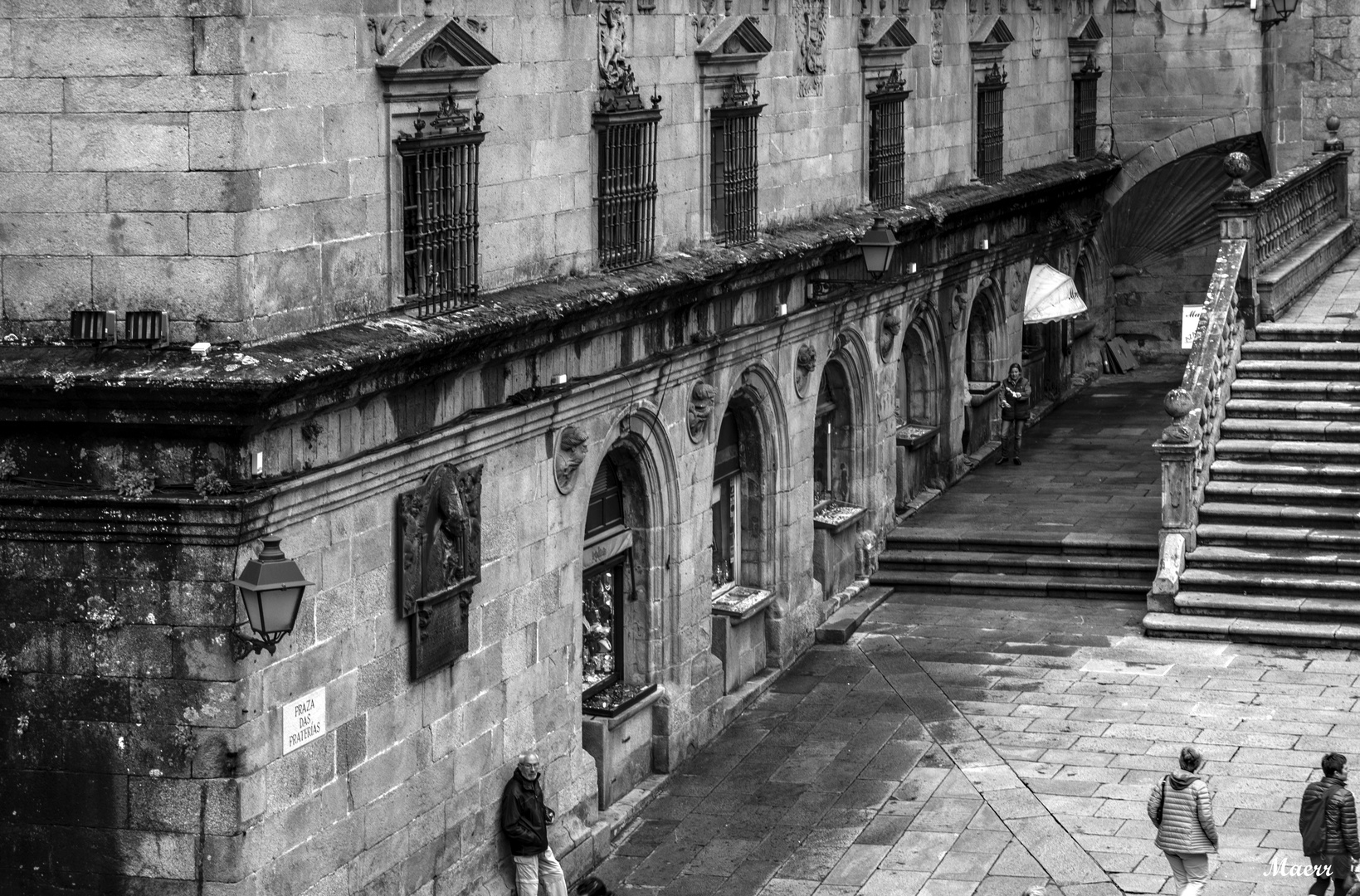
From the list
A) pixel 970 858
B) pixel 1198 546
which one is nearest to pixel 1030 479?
pixel 1198 546

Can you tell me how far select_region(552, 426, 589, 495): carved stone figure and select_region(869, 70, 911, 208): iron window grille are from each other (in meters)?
9.04

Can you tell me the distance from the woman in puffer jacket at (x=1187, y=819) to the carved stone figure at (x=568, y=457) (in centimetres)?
516

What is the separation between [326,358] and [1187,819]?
22.8ft

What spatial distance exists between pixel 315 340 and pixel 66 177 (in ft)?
5.77

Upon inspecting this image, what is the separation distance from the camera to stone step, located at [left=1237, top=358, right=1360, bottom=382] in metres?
27.4

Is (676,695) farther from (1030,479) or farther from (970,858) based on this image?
(1030,479)

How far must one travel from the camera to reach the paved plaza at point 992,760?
61.3 ft

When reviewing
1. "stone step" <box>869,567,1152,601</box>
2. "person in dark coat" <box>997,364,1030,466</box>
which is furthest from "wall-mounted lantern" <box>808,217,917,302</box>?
"person in dark coat" <box>997,364,1030,466</box>

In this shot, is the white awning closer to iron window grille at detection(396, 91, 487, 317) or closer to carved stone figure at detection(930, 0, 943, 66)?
carved stone figure at detection(930, 0, 943, 66)

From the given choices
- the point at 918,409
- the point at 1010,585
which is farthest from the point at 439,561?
the point at 918,409

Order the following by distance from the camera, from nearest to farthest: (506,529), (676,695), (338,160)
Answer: (338,160) < (506,529) < (676,695)

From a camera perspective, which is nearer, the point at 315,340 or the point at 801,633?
the point at 315,340

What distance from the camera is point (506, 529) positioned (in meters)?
17.9

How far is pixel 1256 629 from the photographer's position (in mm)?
24172
